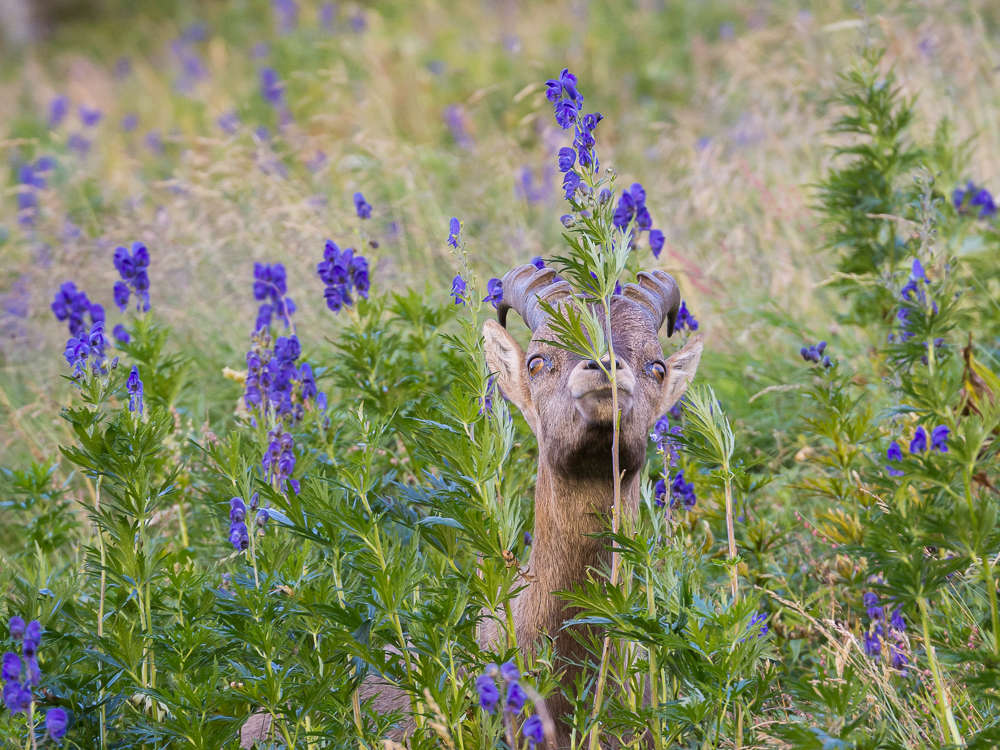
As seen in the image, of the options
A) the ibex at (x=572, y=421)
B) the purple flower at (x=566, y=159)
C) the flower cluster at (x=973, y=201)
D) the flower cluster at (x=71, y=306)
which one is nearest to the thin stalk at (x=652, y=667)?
the ibex at (x=572, y=421)

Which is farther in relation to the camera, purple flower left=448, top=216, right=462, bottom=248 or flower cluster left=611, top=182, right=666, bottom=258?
flower cluster left=611, top=182, right=666, bottom=258

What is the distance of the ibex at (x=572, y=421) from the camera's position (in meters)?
3.04

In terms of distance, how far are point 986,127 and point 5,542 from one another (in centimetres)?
696

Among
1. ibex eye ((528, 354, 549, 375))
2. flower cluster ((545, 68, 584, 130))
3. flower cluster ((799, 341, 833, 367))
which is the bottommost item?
flower cluster ((799, 341, 833, 367))

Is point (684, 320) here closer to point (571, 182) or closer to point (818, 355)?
point (818, 355)

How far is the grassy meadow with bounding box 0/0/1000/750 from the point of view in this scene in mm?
2891

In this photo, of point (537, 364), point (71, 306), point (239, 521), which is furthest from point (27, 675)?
point (71, 306)

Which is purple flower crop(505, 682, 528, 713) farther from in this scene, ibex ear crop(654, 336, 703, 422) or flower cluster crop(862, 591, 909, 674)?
flower cluster crop(862, 591, 909, 674)

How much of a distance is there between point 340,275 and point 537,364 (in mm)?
1177

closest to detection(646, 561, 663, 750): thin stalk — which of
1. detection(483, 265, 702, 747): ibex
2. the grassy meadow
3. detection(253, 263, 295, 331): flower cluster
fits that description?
the grassy meadow

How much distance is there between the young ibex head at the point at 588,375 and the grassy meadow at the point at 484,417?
170 mm

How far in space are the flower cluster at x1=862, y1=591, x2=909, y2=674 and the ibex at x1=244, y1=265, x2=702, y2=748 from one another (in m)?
1.03

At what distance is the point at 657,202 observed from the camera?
8.21 meters

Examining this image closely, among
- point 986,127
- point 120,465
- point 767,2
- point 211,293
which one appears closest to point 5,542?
point 211,293
